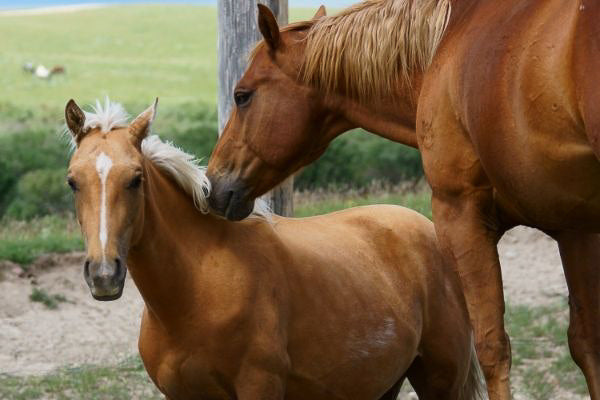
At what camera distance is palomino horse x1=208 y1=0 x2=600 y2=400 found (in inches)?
123

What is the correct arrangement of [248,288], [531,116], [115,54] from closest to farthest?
[531,116] → [248,288] → [115,54]

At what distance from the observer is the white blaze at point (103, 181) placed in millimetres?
3791

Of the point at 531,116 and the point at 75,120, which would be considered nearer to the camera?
the point at 531,116

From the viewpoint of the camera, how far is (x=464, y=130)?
356 centimetres

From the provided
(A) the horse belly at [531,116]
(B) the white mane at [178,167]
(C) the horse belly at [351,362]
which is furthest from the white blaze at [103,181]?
(A) the horse belly at [531,116]

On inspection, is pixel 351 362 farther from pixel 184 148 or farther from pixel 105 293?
pixel 184 148

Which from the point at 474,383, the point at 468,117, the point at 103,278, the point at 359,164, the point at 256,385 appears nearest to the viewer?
the point at 468,117

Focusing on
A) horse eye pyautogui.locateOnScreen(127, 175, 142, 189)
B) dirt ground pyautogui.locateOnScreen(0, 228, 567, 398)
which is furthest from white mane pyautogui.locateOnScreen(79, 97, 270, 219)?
dirt ground pyautogui.locateOnScreen(0, 228, 567, 398)

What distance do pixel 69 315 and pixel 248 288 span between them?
4395 mm

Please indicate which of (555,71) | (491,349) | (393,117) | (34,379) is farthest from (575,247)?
(34,379)

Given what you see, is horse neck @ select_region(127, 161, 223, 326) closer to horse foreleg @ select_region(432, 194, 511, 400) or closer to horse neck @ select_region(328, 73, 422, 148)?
horse neck @ select_region(328, 73, 422, 148)

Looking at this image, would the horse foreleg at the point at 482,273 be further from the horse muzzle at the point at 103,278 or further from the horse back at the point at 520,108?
the horse muzzle at the point at 103,278

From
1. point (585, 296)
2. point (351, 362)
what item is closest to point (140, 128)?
point (351, 362)

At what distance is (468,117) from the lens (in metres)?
3.45
